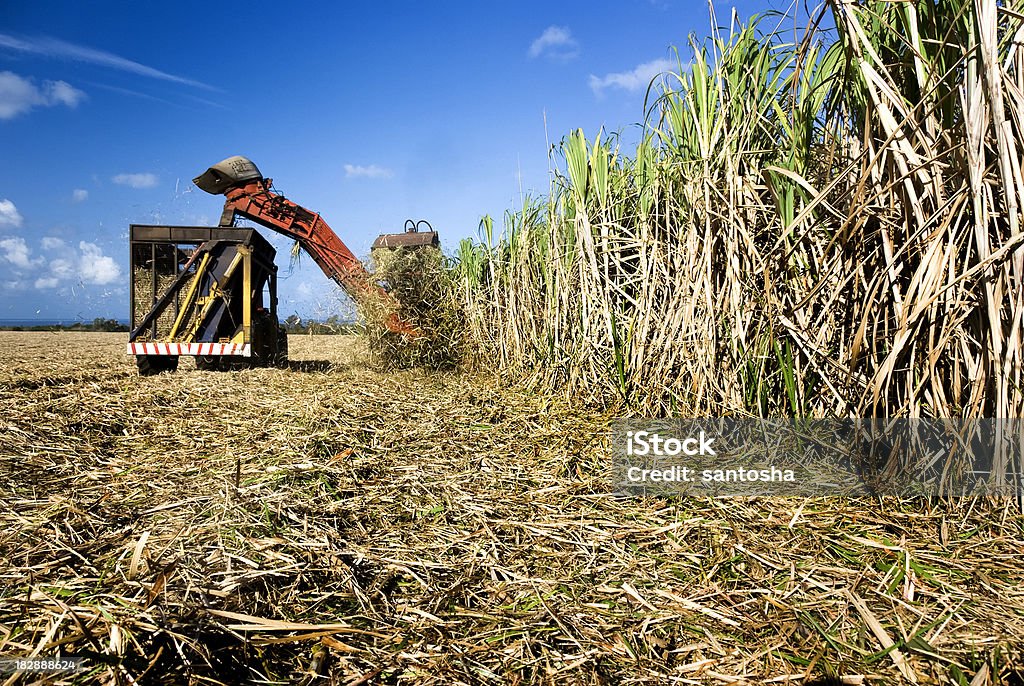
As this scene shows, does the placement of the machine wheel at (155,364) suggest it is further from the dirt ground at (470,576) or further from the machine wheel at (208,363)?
the dirt ground at (470,576)

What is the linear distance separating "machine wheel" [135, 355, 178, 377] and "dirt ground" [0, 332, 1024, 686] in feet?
12.0

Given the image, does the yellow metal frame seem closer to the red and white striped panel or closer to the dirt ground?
the red and white striped panel

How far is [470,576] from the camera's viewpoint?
65.5 inches

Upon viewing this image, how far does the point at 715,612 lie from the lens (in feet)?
4.68

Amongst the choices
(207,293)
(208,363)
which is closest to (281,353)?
(208,363)

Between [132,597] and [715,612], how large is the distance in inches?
58.4

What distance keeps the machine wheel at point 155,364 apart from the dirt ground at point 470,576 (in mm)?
3650

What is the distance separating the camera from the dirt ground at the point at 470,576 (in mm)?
1248

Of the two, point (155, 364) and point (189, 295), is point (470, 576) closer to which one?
point (189, 295)

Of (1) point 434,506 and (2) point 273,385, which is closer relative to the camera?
(1) point 434,506

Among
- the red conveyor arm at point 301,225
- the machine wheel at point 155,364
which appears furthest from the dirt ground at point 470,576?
the red conveyor arm at point 301,225

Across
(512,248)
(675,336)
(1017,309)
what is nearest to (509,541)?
(675,336)

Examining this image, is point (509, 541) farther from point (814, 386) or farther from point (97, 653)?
point (814, 386)

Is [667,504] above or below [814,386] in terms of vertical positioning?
below
